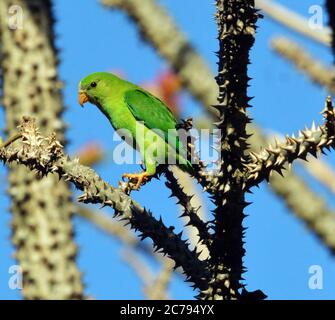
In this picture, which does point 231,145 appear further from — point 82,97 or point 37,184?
point 82,97

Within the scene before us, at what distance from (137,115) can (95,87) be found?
25.6 inches

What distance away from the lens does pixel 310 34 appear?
24.1 ft

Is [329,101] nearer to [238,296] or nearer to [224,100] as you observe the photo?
[224,100]

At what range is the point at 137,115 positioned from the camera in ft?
24.3

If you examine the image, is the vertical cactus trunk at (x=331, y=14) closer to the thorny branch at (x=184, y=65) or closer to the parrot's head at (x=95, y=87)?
the thorny branch at (x=184, y=65)

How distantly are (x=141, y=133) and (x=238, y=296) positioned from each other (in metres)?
3.57

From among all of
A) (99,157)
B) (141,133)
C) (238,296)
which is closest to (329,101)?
(238,296)

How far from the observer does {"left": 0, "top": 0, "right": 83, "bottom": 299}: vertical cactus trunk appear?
6.20 metres

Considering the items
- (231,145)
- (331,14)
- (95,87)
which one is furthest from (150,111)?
(231,145)

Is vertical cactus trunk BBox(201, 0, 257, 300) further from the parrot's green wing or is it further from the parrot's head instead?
the parrot's head

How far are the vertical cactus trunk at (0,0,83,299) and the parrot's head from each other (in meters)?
0.78

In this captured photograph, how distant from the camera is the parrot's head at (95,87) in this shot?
25.3 ft

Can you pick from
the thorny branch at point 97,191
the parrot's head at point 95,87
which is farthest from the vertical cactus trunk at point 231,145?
the parrot's head at point 95,87

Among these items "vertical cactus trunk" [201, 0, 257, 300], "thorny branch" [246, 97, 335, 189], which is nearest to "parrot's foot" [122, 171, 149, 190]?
"vertical cactus trunk" [201, 0, 257, 300]
